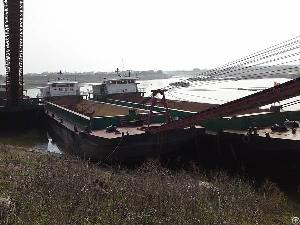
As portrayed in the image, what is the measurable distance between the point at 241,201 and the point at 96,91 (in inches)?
1369

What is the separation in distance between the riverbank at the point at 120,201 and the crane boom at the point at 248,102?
3.90 meters

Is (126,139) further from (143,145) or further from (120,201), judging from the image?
(120,201)

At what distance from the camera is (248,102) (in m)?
16.6

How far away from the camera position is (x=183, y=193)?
1160 centimetres

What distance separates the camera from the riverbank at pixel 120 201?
31.5ft

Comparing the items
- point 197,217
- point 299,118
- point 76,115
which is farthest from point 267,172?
point 76,115

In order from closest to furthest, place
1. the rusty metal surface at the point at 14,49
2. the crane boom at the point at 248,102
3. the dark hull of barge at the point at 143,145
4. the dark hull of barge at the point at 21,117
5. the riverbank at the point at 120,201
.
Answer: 1. the riverbank at the point at 120,201
2. the crane boom at the point at 248,102
3. the dark hull of barge at the point at 143,145
4. the rusty metal surface at the point at 14,49
5. the dark hull of barge at the point at 21,117

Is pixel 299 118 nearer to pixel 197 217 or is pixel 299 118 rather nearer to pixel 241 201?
pixel 241 201

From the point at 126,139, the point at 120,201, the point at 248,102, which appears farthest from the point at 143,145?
the point at 120,201

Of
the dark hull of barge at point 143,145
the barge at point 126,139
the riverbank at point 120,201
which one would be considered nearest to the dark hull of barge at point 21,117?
the barge at point 126,139

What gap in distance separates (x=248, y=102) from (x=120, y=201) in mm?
8207

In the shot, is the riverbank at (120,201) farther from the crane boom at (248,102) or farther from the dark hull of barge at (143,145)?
the dark hull of barge at (143,145)

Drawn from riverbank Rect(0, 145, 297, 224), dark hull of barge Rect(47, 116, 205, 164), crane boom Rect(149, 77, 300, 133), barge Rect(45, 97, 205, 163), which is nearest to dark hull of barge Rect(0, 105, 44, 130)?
barge Rect(45, 97, 205, 163)

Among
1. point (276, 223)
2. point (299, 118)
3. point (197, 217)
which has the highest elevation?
point (299, 118)
